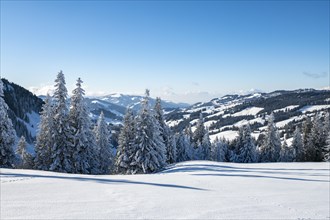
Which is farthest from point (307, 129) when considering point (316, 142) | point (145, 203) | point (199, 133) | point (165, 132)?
point (145, 203)

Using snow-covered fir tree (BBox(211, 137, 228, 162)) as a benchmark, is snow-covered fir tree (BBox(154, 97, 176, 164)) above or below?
above

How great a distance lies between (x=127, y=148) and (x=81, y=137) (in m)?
6.59

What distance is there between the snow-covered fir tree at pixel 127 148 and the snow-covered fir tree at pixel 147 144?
856mm

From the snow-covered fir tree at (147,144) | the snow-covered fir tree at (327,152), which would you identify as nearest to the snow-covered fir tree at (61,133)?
the snow-covered fir tree at (147,144)

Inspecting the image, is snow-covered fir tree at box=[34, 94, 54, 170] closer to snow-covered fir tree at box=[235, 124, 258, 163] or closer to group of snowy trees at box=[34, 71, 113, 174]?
group of snowy trees at box=[34, 71, 113, 174]

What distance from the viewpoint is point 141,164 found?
33344mm

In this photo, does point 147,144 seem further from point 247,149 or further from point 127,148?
point 247,149

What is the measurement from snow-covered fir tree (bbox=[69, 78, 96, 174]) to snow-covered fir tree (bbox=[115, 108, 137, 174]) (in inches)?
129

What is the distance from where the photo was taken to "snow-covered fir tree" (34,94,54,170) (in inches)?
1222

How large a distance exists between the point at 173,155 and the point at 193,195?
114 ft

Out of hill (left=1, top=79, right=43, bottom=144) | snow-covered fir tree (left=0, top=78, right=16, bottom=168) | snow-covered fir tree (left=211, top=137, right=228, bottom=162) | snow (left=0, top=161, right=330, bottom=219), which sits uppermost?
hill (left=1, top=79, right=43, bottom=144)

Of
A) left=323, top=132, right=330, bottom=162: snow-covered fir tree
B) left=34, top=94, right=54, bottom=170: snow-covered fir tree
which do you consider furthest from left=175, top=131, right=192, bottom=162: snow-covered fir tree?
left=34, top=94, right=54, bottom=170: snow-covered fir tree

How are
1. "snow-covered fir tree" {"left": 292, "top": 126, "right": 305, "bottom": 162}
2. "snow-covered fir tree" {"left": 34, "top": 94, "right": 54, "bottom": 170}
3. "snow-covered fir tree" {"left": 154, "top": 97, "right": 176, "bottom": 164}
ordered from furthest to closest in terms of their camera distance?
"snow-covered fir tree" {"left": 292, "top": 126, "right": 305, "bottom": 162} → "snow-covered fir tree" {"left": 154, "top": 97, "right": 176, "bottom": 164} → "snow-covered fir tree" {"left": 34, "top": 94, "right": 54, "bottom": 170}

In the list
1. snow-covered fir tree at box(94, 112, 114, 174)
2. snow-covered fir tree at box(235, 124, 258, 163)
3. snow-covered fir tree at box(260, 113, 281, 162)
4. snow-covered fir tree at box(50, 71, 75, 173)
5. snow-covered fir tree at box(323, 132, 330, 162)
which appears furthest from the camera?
snow-covered fir tree at box(235, 124, 258, 163)
